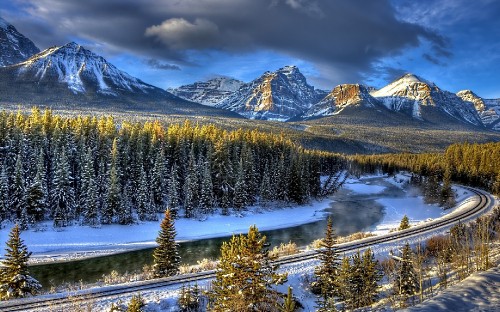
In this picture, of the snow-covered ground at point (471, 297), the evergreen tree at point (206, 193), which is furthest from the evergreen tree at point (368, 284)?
the evergreen tree at point (206, 193)

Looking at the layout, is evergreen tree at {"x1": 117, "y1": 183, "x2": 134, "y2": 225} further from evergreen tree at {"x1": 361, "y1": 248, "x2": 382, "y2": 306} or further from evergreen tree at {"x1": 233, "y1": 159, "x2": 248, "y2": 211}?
evergreen tree at {"x1": 361, "y1": 248, "x2": 382, "y2": 306}

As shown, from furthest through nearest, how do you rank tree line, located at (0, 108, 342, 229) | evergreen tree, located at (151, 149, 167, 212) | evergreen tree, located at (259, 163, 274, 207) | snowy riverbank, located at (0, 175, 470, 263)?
evergreen tree, located at (259, 163, 274, 207) < evergreen tree, located at (151, 149, 167, 212) < tree line, located at (0, 108, 342, 229) < snowy riverbank, located at (0, 175, 470, 263)

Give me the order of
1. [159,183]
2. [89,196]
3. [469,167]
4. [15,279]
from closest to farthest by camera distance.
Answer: [15,279], [89,196], [159,183], [469,167]

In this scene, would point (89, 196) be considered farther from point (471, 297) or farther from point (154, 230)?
point (471, 297)

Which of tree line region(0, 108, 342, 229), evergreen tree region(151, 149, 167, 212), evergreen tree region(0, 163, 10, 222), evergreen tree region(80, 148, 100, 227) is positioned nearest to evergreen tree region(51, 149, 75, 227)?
tree line region(0, 108, 342, 229)

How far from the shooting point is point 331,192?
10588cm

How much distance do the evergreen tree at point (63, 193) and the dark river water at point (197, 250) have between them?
1511cm

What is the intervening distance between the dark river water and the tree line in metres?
12.7

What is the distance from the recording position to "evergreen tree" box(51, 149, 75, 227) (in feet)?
187

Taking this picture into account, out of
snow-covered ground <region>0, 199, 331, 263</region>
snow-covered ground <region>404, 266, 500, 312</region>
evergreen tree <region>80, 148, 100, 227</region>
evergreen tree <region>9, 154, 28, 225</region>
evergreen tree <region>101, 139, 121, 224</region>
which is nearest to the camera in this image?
snow-covered ground <region>404, 266, 500, 312</region>

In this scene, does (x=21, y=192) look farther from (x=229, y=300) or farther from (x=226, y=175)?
(x=229, y=300)

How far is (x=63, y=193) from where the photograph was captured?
57875 millimetres

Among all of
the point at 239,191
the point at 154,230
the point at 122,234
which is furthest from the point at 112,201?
the point at 239,191

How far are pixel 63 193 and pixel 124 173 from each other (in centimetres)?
1257
